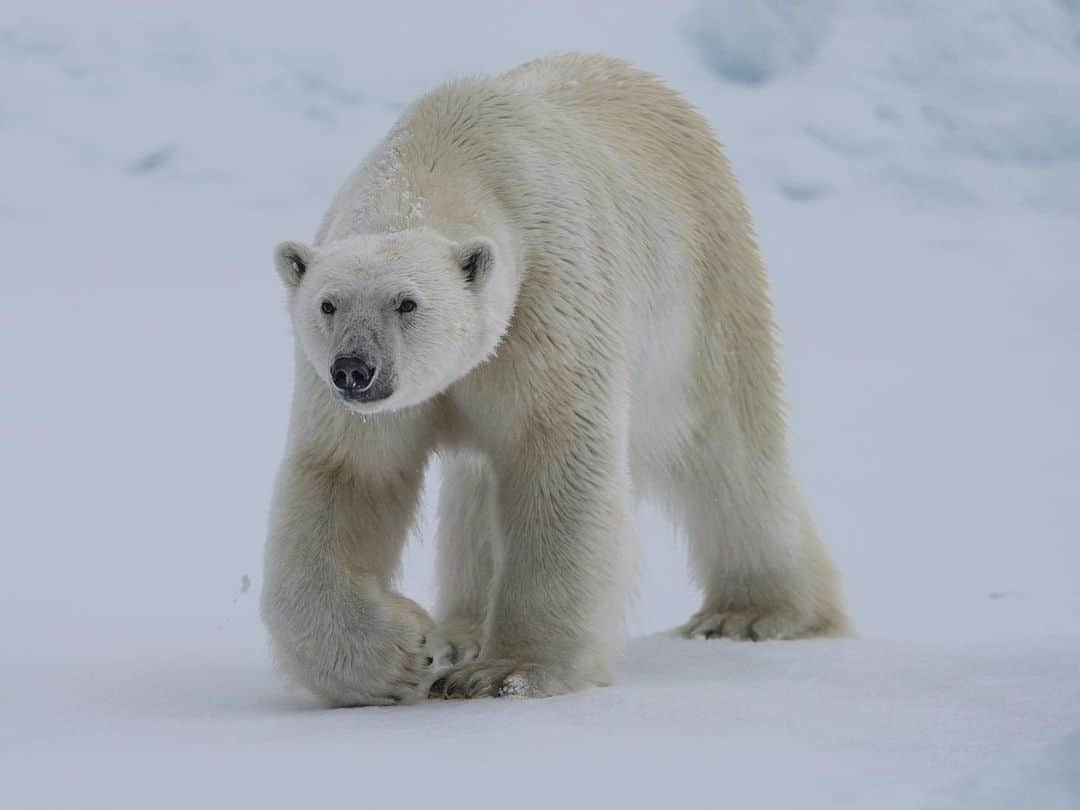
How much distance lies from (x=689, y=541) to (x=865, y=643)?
0.85 meters

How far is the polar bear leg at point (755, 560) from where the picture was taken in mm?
5613

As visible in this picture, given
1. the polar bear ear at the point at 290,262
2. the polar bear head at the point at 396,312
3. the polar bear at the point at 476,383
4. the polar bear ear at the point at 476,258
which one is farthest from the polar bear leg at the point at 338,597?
the polar bear ear at the point at 476,258

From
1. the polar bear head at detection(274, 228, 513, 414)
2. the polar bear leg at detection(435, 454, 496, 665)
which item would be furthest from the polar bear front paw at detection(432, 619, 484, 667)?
the polar bear head at detection(274, 228, 513, 414)

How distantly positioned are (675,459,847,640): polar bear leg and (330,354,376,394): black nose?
1.94 meters

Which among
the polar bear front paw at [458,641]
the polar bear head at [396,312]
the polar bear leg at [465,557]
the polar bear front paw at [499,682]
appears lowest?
the polar bear front paw at [499,682]

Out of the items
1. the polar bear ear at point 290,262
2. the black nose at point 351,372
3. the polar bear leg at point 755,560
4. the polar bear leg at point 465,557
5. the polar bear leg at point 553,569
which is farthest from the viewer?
the polar bear leg at point 755,560

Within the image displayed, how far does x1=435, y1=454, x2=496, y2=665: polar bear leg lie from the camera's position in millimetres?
5438

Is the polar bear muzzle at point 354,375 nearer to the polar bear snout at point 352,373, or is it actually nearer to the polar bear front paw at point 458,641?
the polar bear snout at point 352,373

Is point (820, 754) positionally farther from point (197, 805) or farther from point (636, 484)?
point (636, 484)

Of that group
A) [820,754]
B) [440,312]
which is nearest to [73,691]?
[440,312]

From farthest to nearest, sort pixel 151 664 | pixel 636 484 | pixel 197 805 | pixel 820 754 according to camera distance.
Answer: pixel 636 484, pixel 151 664, pixel 820 754, pixel 197 805

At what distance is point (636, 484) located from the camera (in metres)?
5.59

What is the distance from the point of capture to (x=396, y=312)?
4.00 meters

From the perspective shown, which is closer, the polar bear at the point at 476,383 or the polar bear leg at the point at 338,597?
the polar bear at the point at 476,383
